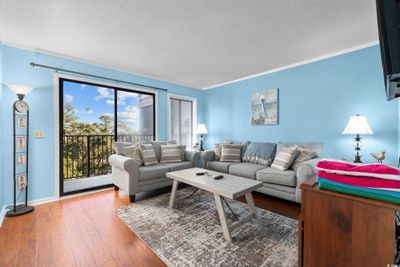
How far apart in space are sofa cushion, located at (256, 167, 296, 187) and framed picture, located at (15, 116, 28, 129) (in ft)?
11.5

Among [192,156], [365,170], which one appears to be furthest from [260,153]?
[365,170]

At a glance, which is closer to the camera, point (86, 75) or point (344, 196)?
point (344, 196)

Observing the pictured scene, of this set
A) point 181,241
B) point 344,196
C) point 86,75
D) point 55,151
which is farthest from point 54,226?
point 344,196

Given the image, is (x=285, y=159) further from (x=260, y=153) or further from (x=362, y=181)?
(x=362, y=181)

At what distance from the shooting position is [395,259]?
0.57 metres

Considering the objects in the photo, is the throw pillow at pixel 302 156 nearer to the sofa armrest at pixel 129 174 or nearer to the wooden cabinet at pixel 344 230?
the wooden cabinet at pixel 344 230

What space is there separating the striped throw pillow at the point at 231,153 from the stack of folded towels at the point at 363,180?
2765 mm

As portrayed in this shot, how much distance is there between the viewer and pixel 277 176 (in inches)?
101

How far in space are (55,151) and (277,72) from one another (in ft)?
13.7

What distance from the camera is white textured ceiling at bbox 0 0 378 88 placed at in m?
1.77

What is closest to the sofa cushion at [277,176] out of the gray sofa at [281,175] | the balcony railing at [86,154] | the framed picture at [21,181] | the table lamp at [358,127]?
the gray sofa at [281,175]

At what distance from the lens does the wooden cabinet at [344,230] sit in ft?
1.92

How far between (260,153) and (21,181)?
372 cm

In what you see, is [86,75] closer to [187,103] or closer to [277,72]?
[187,103]
